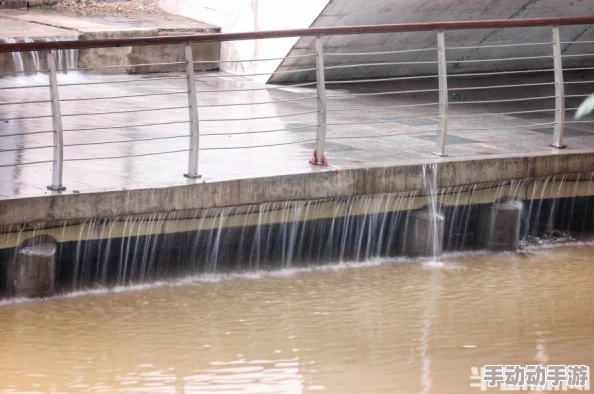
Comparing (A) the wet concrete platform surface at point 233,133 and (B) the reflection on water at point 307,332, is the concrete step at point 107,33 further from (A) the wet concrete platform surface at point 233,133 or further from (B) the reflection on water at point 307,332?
(B) the reflection on water at point 307,332

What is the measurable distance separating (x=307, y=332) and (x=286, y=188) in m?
1.51

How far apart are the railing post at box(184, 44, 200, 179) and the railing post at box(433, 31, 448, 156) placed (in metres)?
2.17

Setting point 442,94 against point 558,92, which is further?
point 558,92

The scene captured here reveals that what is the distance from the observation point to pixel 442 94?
9.28m

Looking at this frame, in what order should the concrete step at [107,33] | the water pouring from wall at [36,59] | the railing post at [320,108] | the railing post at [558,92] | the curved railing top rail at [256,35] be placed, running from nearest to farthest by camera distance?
the curved railing top rail at [256,35], the railing post at [320,108], the railing post at [558,92], the water pouring from wall at [36,59], the concrete step at [107,33]

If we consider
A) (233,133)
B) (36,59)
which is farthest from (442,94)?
(36,59)

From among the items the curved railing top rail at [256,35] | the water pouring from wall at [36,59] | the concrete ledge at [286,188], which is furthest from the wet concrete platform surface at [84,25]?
the concrete ledge at [286,188]

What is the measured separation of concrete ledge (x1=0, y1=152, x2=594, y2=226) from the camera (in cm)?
761

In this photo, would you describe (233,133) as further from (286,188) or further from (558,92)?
(558,92)
